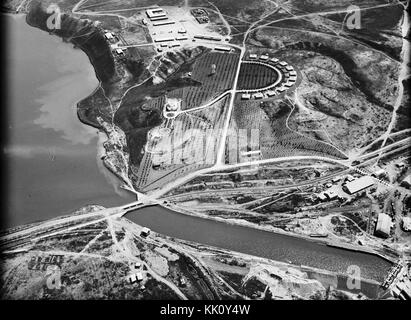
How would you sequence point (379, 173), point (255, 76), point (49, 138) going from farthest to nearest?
point (255, 76) → point (49, 138) → point (379, 173)

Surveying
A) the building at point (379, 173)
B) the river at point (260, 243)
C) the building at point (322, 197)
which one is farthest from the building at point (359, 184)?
the river at point (260, 243)

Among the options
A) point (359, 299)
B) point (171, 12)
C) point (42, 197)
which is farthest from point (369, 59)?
point (42, 197)

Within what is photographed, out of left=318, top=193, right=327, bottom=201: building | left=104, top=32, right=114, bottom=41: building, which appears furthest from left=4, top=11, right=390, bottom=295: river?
left=318, top=193, right=327, bottom=201: building

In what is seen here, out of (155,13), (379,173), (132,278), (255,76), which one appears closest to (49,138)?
(132,278)

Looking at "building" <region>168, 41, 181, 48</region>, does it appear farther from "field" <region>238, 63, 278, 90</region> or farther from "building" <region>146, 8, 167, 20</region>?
"field" <region>238, 63, 278, 90</region>

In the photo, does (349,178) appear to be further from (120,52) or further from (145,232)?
(120,52)

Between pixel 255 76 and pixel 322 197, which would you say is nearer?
pixel 322 197
